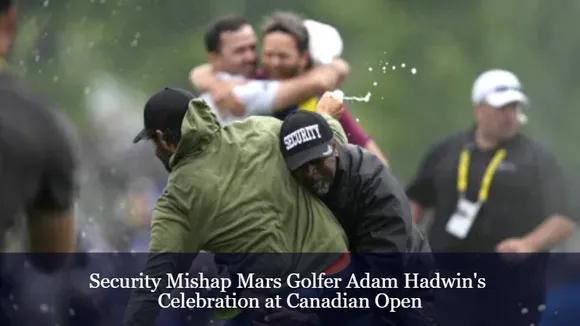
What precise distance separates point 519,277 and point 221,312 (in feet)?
6.23

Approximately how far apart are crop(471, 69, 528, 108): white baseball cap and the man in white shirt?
35.0 inches

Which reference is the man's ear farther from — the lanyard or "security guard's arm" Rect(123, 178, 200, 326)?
"security guard's arm" Rect(123, 178, 200, 326)

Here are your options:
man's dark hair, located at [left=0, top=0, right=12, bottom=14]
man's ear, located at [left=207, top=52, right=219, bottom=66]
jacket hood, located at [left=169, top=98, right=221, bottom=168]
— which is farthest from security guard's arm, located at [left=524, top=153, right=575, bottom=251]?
man's dark hair, located at [left=0, top=0, right=12, bottom=14]

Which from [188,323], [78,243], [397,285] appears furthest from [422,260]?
[78,243]

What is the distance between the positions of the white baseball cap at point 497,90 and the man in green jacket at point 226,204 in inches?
90.4

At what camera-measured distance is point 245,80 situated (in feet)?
20.2

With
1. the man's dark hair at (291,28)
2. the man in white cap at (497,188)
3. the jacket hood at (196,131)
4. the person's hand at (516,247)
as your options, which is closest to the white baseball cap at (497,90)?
the man in white cap at (497,188)

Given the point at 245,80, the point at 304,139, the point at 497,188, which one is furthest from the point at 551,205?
the point at 304,139

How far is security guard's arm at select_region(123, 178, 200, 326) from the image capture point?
4.59 meters

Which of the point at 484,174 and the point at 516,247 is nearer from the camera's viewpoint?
the point at 516,247

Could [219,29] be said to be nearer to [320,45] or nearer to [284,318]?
[320,45]

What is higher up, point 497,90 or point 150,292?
point 497,90

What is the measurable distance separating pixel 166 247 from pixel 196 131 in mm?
337

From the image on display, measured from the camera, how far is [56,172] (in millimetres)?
3754
